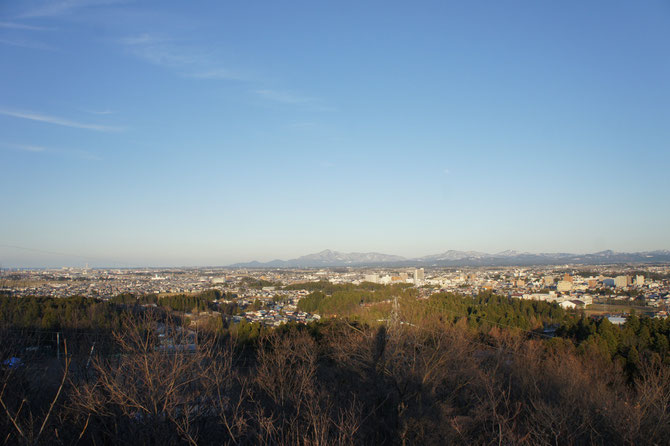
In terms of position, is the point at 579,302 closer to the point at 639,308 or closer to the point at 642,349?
the point at 639,308

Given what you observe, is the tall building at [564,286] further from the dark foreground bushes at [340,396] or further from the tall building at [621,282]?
the dark foreground bushes at [340,396]

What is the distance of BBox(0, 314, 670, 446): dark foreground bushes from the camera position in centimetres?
612

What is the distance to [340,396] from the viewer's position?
35.8 ft

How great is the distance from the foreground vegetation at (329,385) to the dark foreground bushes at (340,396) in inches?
2.0

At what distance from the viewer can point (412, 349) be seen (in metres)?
12.4

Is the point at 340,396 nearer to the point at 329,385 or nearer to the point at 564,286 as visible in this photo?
the point at 329,385

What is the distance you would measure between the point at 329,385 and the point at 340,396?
170cm

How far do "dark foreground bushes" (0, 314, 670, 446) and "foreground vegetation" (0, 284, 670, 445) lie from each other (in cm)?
5

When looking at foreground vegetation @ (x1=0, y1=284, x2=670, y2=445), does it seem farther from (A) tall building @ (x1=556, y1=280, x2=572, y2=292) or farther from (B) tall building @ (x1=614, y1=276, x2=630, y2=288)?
(B) tall building @ (x1=614, y1=276, x2=630, y2=288)

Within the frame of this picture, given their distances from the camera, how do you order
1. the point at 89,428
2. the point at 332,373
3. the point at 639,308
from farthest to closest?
the point at 639,308
the point at 332,373
the point at 89,428

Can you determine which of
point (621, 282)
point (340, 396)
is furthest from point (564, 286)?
point (340, 396)

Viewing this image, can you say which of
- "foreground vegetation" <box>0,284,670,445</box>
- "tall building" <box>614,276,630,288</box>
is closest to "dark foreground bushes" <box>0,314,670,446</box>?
"foreground vegetation" <box>0,284,670,445</box>

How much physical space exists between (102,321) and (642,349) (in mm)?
20845

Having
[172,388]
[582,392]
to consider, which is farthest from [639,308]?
[172,388]
